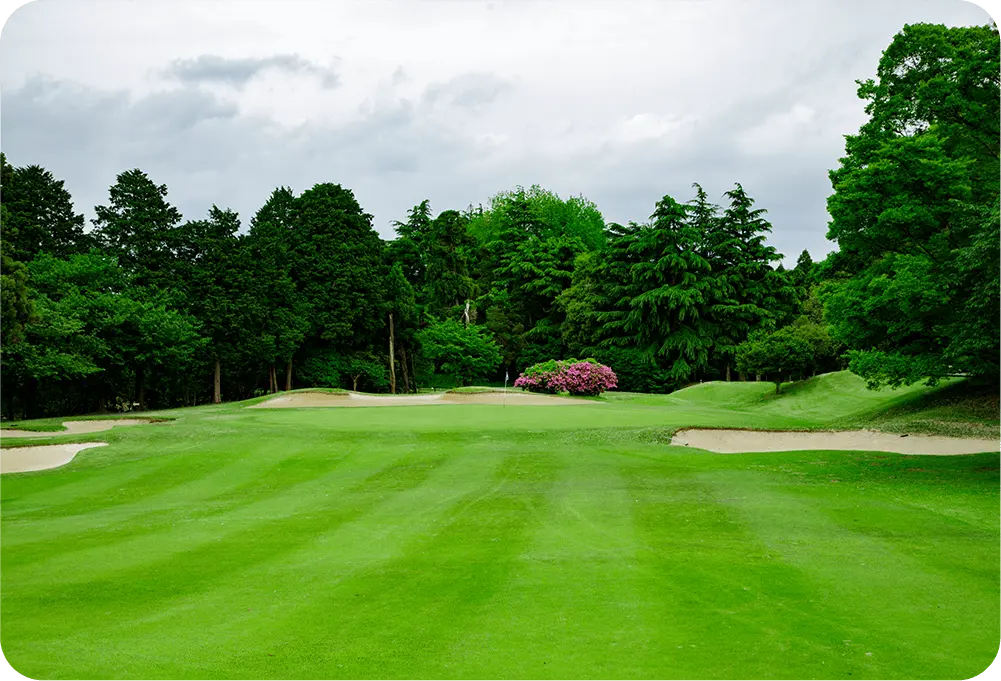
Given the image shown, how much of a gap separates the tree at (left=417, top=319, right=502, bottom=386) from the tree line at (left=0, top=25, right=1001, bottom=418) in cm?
24

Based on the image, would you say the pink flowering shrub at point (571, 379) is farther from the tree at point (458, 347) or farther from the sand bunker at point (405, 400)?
the tree at point (458, 347)

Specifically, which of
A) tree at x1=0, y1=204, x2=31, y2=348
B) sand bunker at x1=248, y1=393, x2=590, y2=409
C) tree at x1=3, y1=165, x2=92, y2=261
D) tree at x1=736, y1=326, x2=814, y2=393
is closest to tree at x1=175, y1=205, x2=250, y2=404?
tree at x1=3, y1=165, x2=92, y2=261

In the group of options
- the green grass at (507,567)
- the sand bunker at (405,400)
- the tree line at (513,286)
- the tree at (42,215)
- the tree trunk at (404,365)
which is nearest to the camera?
the green grass at (507,567)

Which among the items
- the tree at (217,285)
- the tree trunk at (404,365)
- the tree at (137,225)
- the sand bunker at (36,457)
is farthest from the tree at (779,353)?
the tree at (137,225)

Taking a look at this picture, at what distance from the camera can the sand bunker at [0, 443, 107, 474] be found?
58.9ft

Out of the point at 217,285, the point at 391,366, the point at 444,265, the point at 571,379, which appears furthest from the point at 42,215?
the point at 571,379

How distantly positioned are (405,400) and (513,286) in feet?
116

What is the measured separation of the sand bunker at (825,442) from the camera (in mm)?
18906

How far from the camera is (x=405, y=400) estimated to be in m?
39.2

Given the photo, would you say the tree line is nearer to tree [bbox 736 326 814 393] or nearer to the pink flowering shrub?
tree [bbox 736 326 814 393]

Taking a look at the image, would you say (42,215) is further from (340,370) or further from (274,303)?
(340,370)

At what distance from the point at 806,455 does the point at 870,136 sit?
11.0 metres

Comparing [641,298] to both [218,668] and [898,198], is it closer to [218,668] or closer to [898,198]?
[898,198]

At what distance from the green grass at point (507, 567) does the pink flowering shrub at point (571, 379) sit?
23.8m
